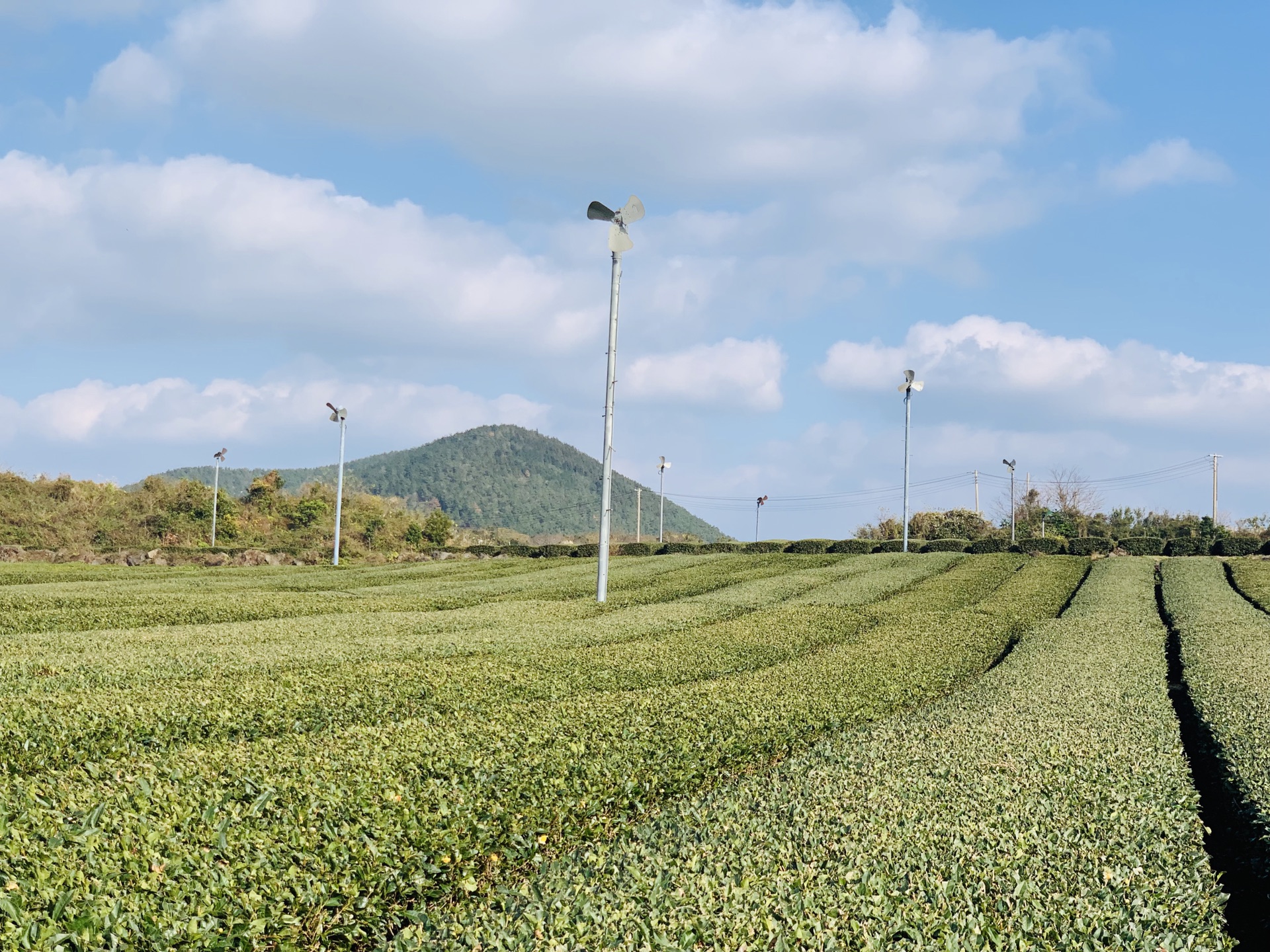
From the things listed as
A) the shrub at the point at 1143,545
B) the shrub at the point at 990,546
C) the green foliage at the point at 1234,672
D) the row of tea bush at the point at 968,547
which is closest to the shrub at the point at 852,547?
the row of tea bush at the point at 968,547

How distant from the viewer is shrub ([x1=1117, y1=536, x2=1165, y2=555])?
3800 cm

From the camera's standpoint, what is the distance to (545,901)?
3.98m

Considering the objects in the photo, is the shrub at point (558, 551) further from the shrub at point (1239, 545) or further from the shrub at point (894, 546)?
the shrub at point (1239, 545)

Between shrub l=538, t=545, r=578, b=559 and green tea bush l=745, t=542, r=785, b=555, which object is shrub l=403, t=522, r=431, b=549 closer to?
shrub l=538, t=545, r=578, b=559

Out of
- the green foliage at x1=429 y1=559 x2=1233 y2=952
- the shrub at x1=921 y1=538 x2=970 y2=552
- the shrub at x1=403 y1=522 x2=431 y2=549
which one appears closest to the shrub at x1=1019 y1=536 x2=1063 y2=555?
the shrub at x1=921 y1=538 x2=970 y2=552

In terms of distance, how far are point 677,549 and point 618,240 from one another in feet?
88.8

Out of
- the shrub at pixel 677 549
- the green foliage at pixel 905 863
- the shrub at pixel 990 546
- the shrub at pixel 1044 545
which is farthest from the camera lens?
the shrub at pixel 677 549

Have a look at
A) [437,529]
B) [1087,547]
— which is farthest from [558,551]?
[1087,547]

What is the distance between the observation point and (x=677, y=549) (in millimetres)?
44250

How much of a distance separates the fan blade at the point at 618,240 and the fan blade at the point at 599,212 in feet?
0.64

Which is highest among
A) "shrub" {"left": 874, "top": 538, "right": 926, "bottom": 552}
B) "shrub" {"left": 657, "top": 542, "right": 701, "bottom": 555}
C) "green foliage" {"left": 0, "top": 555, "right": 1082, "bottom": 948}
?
"shrub" {"left": 874, "top": 538, "right": 926, "bottom": 552}

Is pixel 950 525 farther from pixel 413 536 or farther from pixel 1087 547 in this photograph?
pixel 413 536

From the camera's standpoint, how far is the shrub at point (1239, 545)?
37156 mm

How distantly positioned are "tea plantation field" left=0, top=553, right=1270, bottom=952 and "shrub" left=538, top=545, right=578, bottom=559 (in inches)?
1146
